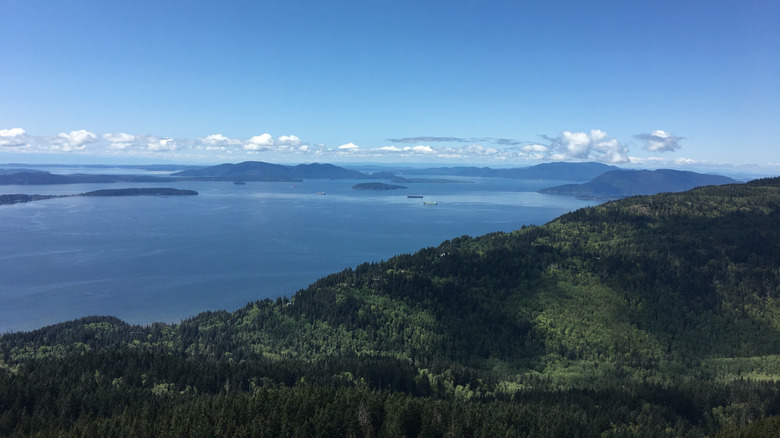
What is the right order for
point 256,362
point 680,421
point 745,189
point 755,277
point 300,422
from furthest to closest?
point 745,189
point 755,277
point 256,362
point 680,421
point 300,422

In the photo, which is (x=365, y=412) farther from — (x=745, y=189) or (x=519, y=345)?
(x=745, y=189)

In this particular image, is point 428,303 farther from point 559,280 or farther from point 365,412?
point 365,412

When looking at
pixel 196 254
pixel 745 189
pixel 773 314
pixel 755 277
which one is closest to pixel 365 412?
pixel 773 314

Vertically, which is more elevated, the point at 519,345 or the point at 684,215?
the point at 684,215

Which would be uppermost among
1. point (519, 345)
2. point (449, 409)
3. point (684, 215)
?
point (684, 215)

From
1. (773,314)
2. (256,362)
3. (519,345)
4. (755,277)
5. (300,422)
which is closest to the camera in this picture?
(300,422)

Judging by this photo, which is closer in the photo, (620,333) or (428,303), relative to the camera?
(620,333)
